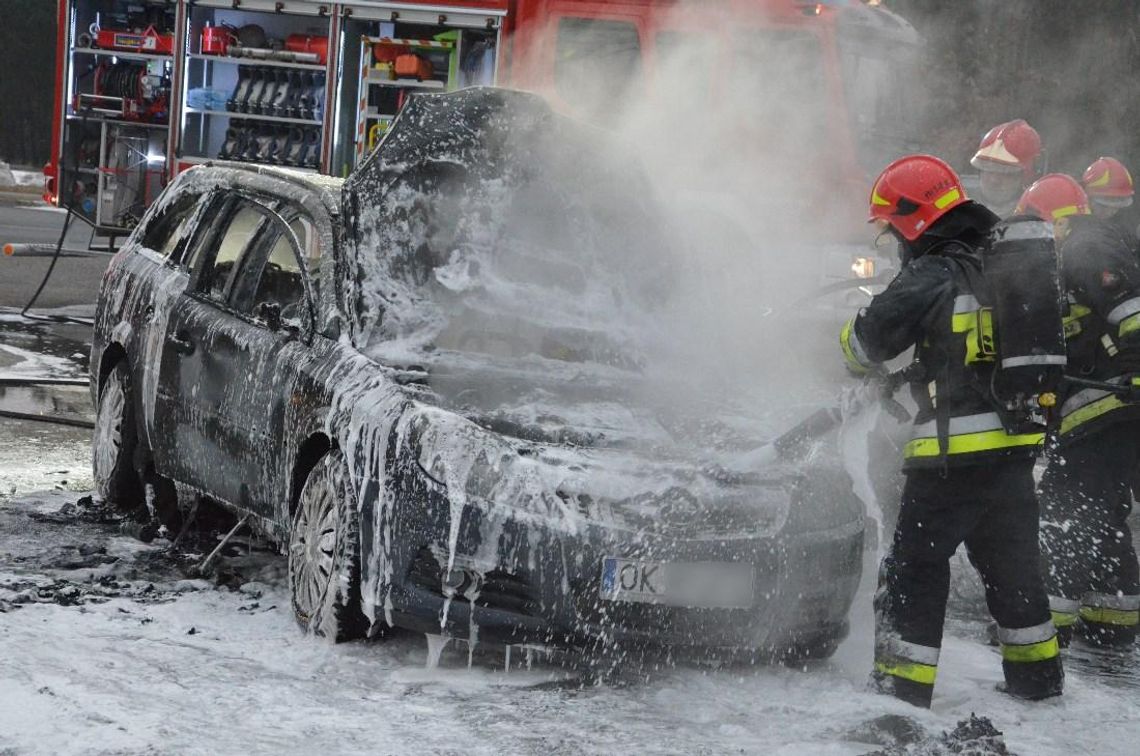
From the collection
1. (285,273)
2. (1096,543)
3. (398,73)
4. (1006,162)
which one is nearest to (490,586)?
(285,273)

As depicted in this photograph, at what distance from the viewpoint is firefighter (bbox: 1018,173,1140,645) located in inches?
250

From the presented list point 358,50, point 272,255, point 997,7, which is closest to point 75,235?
point 358,50

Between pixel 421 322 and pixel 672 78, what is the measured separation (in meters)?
5.69

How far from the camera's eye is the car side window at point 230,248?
654 cm

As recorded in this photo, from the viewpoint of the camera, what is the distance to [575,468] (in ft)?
16.4

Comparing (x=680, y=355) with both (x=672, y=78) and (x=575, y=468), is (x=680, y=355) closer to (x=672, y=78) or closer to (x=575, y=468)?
(x=575, y=468)

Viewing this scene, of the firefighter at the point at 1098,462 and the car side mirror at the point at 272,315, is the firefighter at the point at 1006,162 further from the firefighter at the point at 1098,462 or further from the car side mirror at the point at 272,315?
the car side mirror at the point at 272,315

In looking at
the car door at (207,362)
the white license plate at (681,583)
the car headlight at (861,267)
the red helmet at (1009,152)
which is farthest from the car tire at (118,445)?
the car headlight at (861,267)

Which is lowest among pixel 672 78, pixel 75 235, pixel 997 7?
pixel 75 235

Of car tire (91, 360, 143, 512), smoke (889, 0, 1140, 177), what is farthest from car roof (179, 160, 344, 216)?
smoke (889, 0, 1140, 177)

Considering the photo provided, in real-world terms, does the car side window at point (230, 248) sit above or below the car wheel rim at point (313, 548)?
above

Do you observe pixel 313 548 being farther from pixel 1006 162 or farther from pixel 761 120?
pixel 761 120

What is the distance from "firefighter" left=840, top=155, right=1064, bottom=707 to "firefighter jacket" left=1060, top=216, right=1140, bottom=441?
3.74 ft

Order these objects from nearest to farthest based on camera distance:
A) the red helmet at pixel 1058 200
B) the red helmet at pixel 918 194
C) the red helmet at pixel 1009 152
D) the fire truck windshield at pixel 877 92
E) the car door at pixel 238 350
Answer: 1. the red helmet at pixel 918 194
2. the car door at pixel 238 350
3. the red helmet at pixel 1058 200
4. the red helmet at pixel 1009 152
5. the fire truck windshield at pixel 877 92
